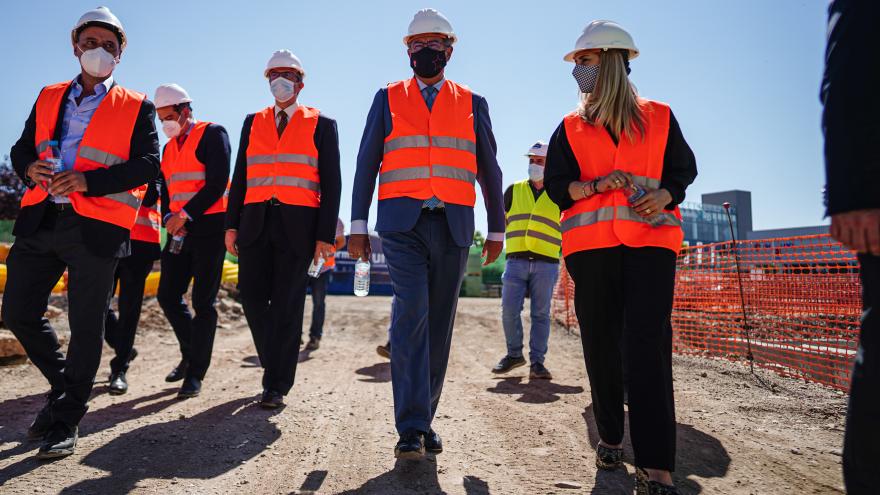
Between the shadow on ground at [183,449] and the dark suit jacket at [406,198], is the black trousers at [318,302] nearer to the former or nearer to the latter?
the shadow on ground at [183,449]

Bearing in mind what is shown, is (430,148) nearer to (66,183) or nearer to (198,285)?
(66,183)

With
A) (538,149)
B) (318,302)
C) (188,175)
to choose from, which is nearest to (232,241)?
(188,175)

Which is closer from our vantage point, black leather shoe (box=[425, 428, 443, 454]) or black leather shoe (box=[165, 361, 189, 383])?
black leather shoe (box=[425, 428, 443, 454])

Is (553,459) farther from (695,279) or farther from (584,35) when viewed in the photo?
(695,279)

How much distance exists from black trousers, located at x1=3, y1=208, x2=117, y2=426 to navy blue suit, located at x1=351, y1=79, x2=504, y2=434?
5.22ft

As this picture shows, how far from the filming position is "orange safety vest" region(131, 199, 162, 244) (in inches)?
211

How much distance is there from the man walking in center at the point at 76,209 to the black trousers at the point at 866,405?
353 cm

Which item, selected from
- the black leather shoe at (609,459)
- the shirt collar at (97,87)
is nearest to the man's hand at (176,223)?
the shirt collar at (97,87)

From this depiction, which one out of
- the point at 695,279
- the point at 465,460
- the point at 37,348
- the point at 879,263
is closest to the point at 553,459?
the point at 465,460

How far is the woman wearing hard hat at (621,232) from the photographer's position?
2719mm

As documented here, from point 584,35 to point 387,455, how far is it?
2506mm

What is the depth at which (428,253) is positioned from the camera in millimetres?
3398

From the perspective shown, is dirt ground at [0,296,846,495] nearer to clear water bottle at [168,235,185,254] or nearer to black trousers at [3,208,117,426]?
black trousers at [3,208,117,426]

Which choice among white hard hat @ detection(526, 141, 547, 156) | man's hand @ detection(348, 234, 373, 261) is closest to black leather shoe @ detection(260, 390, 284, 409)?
man's hand @ detection(348, 234, 373, 261)
